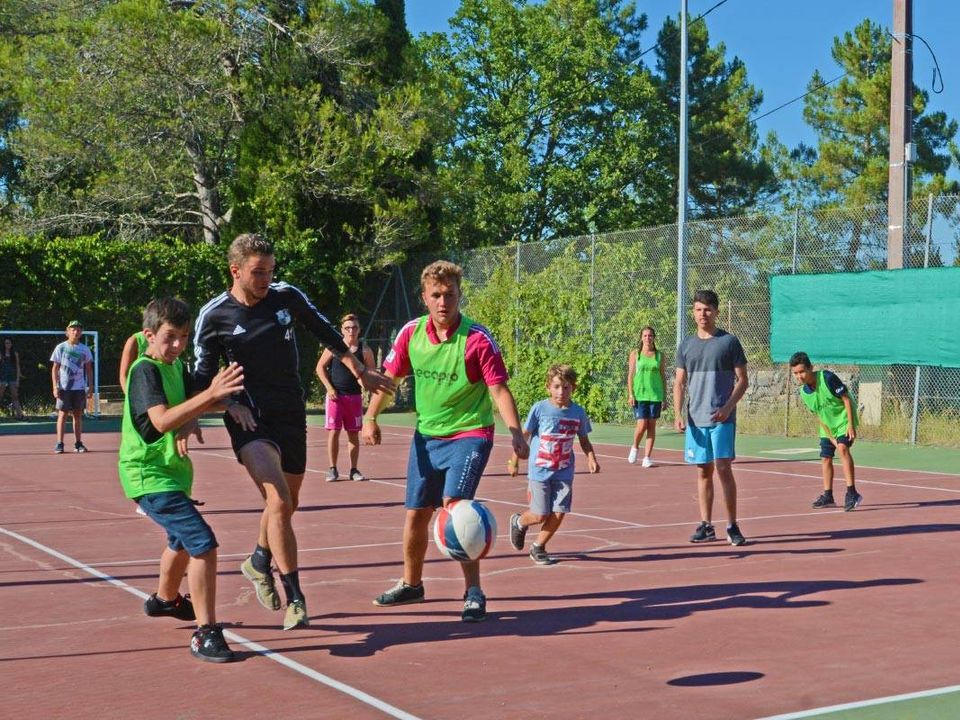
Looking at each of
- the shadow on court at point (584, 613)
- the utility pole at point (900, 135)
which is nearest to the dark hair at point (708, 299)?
the shadow on court at point (584, 613)

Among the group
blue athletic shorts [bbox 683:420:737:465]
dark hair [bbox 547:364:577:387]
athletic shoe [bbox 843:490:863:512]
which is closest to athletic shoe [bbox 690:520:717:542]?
blue athletic shorts [bbox 683:420:737:465]

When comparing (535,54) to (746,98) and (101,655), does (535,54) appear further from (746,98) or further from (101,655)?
(101,655)

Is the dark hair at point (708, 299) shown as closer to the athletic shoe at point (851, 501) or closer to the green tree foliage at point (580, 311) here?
the athletic shoe at point (851, 501)

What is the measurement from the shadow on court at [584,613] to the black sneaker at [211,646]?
37cm

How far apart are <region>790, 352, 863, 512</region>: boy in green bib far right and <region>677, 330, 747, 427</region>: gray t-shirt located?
2.35 metres

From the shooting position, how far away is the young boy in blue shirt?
29.7 ft

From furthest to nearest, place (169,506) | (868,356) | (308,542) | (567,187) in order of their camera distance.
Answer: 1. (567,187)
2. (868,356)
3. (308,542)
4. (169,506)

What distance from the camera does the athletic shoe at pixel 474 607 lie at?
6.97 meters

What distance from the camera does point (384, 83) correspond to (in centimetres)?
3231

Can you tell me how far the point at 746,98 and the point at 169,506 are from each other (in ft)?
155

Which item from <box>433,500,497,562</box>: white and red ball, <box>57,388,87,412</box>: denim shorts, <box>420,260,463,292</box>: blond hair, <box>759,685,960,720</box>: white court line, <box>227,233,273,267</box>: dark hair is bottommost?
<box>759,685,960,720</box>: white court line

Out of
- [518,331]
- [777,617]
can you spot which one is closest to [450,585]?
[777,617]

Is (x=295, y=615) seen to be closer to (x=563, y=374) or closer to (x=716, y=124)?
(x=563, y=374)

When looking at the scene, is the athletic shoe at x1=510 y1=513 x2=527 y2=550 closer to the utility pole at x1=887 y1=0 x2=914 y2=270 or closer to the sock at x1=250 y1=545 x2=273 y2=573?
the sock at x1=250 y1=545 x2=273 y2=573
